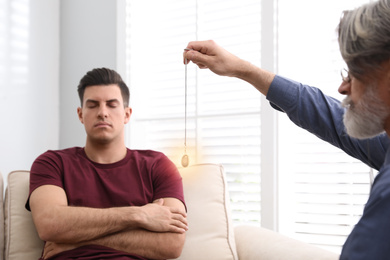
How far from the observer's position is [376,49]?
3.20ft

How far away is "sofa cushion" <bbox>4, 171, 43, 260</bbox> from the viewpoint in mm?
1897

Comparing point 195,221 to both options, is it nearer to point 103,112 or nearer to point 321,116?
point 103,112

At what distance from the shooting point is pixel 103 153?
209cm

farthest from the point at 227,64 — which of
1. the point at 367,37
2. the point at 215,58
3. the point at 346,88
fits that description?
the point at 367,37

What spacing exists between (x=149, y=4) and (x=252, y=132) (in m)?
1.18

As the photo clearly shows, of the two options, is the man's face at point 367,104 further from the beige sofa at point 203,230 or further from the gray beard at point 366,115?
the beige sofa at point 203,230

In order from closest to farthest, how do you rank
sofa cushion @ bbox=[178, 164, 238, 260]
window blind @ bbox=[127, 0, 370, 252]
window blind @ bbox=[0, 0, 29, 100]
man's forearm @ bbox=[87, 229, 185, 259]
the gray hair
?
the gray hair, man's forearm @ bbox=[87, 229, 185, 259], sofa cushion @ bbox=[178, 164, 238, 260], window blind @ bbox=[127, 0, 370, 252], window blind @ bbox=[0, 0, 29, 100]

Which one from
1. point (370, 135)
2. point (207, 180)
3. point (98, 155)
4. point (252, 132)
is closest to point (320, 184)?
point (252, 132)

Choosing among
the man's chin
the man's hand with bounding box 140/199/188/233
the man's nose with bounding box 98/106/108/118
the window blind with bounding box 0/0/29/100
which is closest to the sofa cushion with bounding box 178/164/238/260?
the man's hand with bounding box 140/199/188/233

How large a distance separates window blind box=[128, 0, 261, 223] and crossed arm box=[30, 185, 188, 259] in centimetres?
89

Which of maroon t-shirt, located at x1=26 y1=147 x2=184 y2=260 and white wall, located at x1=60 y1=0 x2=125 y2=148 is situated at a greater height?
white wall, located at x1=60 y1=0 x2=125 y2=148

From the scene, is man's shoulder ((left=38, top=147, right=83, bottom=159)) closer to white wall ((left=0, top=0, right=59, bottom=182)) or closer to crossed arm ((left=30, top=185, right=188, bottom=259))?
crossed arm ((left=30, top=185, right=188, bottom=259))

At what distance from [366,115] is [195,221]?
3.45 ft

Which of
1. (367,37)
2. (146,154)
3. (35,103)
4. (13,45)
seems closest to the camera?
(367,37)
